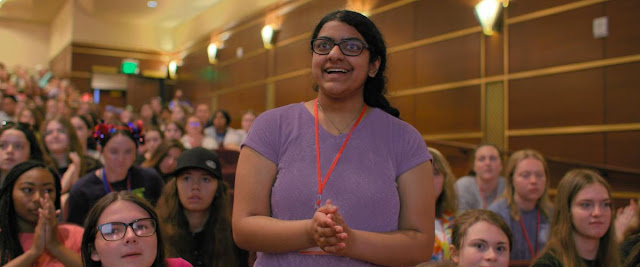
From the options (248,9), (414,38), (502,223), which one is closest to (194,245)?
(502,223)

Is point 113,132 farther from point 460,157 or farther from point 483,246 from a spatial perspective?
point 460,157

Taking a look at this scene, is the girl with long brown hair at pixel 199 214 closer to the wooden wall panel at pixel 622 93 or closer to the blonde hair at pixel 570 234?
the blonde hair at pixel 570 234

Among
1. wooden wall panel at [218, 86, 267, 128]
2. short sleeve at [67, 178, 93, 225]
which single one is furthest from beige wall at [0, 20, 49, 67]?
short sleeve at [67, 178, 93, 225]

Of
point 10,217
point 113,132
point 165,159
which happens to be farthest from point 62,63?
point 10,217

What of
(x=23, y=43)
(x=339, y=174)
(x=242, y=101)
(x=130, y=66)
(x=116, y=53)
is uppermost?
(x=23, y=43)

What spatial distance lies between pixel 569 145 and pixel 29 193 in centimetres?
373

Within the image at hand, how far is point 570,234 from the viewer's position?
2.00 meters

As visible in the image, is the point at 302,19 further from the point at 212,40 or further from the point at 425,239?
the point at 425,239

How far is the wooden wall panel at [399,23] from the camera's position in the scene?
5.84m

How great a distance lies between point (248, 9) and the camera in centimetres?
884

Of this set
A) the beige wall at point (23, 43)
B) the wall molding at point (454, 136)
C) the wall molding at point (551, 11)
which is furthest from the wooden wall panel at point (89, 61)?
the wall molding at point (551, 11)

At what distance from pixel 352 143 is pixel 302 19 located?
6.52m

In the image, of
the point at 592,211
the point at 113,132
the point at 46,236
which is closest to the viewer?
the point at 46,236

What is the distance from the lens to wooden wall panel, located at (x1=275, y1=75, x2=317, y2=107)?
7.45m
